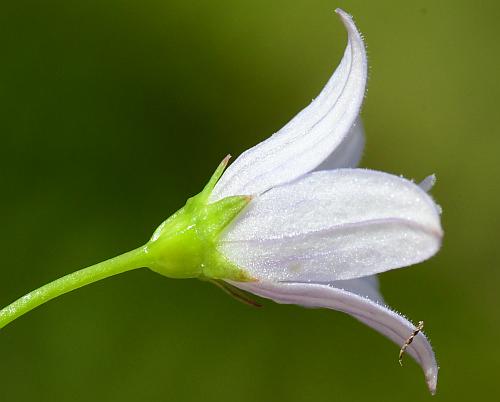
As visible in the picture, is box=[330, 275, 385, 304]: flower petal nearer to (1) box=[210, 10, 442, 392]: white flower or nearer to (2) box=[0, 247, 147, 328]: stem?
(1) box=[210, 10, 442, 392]: white flower

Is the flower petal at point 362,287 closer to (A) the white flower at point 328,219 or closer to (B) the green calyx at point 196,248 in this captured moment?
(A) the white flower at point 328,219

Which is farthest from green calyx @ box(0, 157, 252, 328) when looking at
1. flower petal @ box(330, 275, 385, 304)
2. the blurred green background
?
the blurred green background

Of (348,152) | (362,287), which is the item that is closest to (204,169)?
(348,152)

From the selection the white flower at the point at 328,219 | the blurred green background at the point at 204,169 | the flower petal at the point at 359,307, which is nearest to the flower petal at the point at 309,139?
the white flower at the point at 328,219

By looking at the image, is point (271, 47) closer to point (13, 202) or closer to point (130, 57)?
point (130, 57)

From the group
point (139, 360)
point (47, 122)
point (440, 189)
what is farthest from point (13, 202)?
point (440, 189)

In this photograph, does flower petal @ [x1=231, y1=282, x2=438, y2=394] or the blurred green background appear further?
the blurred green background
